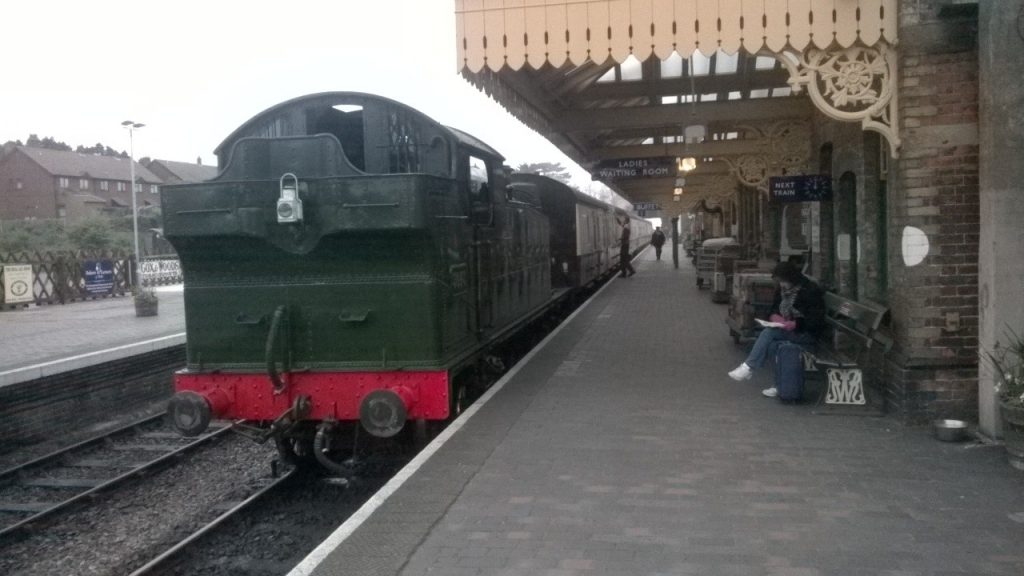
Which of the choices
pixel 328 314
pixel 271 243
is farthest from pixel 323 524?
pixel 271 243

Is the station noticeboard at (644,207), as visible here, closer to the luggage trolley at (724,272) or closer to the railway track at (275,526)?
the luggage trolley at (724,272)

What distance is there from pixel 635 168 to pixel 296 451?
11.0 meters

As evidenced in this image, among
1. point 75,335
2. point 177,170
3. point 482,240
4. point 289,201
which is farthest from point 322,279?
point 177,170

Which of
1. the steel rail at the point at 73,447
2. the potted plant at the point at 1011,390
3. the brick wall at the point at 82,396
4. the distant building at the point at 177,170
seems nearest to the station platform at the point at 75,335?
the brick wall at the point at 82,396

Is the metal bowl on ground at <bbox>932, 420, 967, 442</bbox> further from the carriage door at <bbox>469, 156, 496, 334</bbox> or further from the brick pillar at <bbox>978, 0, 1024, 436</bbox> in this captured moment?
the carriage door at <bbox>469, 156, 496, 334</bbox>

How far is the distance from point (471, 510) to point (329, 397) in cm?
212

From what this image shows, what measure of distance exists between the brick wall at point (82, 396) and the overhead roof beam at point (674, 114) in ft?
24.1

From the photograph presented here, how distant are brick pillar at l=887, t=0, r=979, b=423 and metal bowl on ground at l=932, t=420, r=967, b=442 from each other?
36cm

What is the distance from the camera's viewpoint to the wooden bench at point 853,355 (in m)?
7.87

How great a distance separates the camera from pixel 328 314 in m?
7.14

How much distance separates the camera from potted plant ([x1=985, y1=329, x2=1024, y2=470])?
6.00 m

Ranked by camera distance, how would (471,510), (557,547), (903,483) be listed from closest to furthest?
(557,547) → (471,510) → (903,483)

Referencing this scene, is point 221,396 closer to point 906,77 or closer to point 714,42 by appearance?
point 714,42

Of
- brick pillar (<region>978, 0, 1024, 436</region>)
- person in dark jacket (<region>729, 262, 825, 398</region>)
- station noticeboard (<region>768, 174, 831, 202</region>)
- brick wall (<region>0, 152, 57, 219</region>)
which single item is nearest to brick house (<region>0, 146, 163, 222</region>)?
brick wall (<region>0, 152, 57, 219</region>)
